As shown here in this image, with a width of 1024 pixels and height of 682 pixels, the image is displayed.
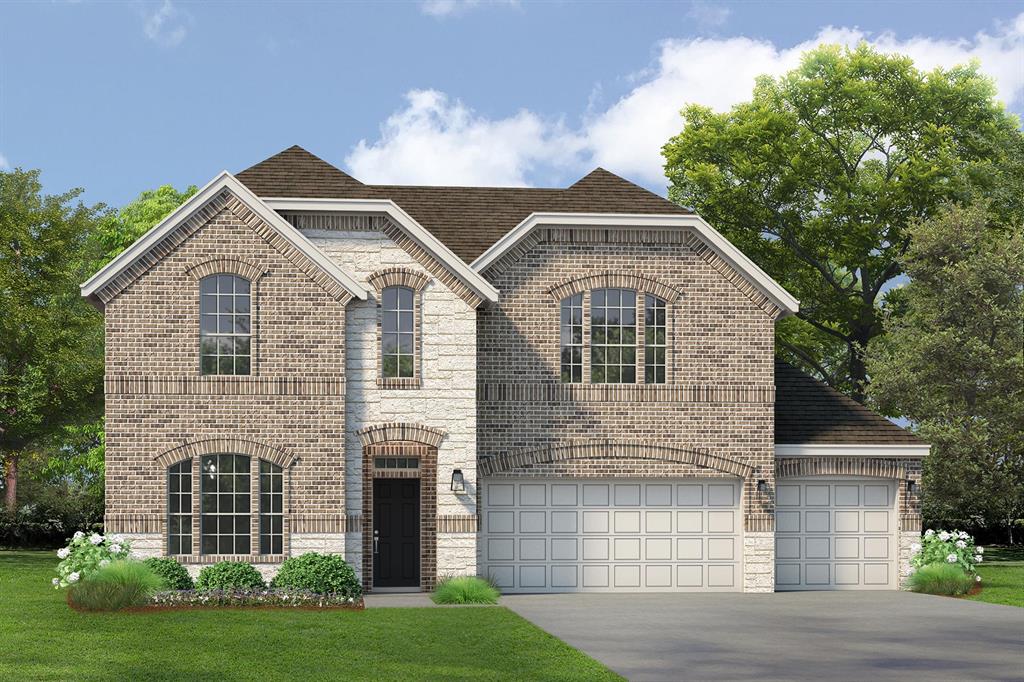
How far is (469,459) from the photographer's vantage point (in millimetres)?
26453

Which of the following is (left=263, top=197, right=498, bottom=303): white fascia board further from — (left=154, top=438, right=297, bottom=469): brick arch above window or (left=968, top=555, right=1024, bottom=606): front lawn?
(left=968, top=555, right=1024, bottom=606): front lawn

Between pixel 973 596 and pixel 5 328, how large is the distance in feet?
94.2

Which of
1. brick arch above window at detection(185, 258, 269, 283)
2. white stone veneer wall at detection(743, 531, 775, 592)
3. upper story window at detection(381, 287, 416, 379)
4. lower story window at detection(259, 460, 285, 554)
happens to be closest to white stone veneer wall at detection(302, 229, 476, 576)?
upper story window at detection(381, 287, 416, 379)

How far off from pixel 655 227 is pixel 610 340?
260cm

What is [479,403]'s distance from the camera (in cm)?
2727

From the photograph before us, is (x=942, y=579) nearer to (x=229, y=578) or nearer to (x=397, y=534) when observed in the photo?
(x=397, y=534)

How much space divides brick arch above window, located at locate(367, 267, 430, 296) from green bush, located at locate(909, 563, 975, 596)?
481 inches

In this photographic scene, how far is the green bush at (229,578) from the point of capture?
2409cm

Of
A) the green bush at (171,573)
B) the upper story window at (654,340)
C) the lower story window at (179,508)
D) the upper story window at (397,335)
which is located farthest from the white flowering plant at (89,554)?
the upper story window at (654,340)

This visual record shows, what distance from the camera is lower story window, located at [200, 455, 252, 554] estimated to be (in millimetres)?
25406

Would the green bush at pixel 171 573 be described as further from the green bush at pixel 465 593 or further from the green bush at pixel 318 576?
the green bush at pixel 465 593

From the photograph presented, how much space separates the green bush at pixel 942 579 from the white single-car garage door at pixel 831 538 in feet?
2.92

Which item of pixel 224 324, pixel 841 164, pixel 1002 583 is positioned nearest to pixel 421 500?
pixel 224 324

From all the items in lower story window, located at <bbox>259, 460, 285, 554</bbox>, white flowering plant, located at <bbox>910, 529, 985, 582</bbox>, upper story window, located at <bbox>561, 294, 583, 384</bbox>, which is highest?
upper story window, located at <bbox>561, 294, 583, 384</bbox>
